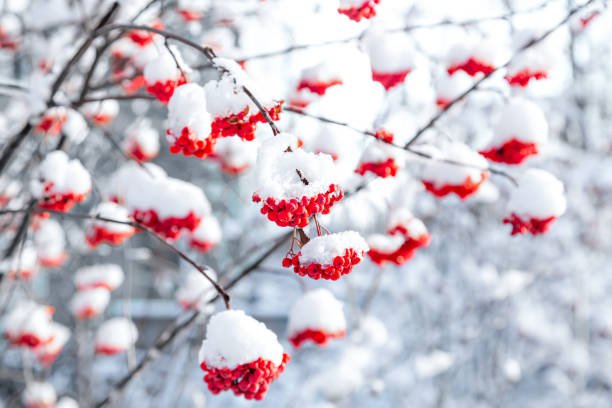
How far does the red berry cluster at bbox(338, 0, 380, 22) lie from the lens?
1.68 meters

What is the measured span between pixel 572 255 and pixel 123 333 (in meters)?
5.45

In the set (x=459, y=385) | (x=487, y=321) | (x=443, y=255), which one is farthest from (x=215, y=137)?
(x=459, y=385)

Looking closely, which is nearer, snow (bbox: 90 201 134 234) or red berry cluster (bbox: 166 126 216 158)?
→ red berry cluster (bbox: 166 126 216 158)

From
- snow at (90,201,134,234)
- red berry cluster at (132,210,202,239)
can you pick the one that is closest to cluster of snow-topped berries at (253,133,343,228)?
red berry cluster at (132,210,202,239)

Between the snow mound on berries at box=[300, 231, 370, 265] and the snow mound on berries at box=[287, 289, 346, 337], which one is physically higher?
the snow mound on berries at box=[287, 289, 346, 337]

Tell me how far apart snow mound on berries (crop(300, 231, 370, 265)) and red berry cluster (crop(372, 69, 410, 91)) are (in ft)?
3.14

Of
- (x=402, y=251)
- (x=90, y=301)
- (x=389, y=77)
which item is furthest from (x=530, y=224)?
(x=90, y=301)

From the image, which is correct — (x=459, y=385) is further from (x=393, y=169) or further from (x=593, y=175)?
(x=393, y=169)

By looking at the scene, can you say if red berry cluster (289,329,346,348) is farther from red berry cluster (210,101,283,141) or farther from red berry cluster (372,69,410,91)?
red berry cluster (210,101,283,141)

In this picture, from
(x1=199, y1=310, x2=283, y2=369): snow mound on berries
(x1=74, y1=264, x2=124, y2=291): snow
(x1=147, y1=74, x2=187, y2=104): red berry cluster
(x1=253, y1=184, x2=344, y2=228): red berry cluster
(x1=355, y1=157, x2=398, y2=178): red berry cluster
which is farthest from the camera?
(x1=74, y1=264, x2=124, y2=291): snow

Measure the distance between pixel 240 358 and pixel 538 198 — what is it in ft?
4.07

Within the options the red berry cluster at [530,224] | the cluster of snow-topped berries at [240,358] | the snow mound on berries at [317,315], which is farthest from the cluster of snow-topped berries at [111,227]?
the red berry cluster at [530,224]

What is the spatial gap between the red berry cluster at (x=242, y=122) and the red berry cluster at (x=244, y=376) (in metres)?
0.48

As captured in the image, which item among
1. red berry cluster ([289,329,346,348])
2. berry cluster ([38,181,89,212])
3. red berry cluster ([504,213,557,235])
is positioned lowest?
red berry cluster ([289,329,346,348])
